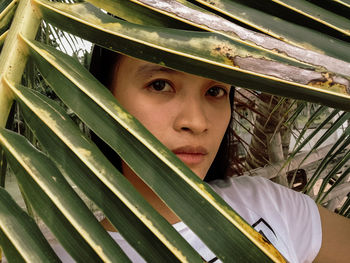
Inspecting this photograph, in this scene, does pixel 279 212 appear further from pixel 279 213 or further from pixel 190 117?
pixel 190 117

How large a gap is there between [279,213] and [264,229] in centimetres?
9

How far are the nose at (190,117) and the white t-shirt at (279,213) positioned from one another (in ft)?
0.86

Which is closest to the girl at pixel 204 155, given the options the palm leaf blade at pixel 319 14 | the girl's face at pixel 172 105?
the girl's face at pixel 172 105

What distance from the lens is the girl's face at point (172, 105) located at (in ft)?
1.69

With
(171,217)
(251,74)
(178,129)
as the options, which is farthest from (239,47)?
(171,217)

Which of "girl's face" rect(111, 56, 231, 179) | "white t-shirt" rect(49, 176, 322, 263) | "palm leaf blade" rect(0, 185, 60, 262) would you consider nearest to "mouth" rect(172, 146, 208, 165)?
"girl's face" rect(111, 56, 231, 179)

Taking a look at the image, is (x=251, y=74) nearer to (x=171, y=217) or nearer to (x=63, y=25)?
(x=63, y=25)

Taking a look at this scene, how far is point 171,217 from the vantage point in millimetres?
668

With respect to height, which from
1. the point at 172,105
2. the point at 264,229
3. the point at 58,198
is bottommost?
the point at 264,229

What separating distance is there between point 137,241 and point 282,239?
56cm

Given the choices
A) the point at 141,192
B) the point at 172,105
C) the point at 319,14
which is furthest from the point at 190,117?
the point at 319,14

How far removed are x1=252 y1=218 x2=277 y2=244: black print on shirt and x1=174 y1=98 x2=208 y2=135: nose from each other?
0.27 m

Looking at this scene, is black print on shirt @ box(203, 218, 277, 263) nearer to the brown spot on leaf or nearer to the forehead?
the forehead

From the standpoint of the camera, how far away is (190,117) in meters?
0.51
